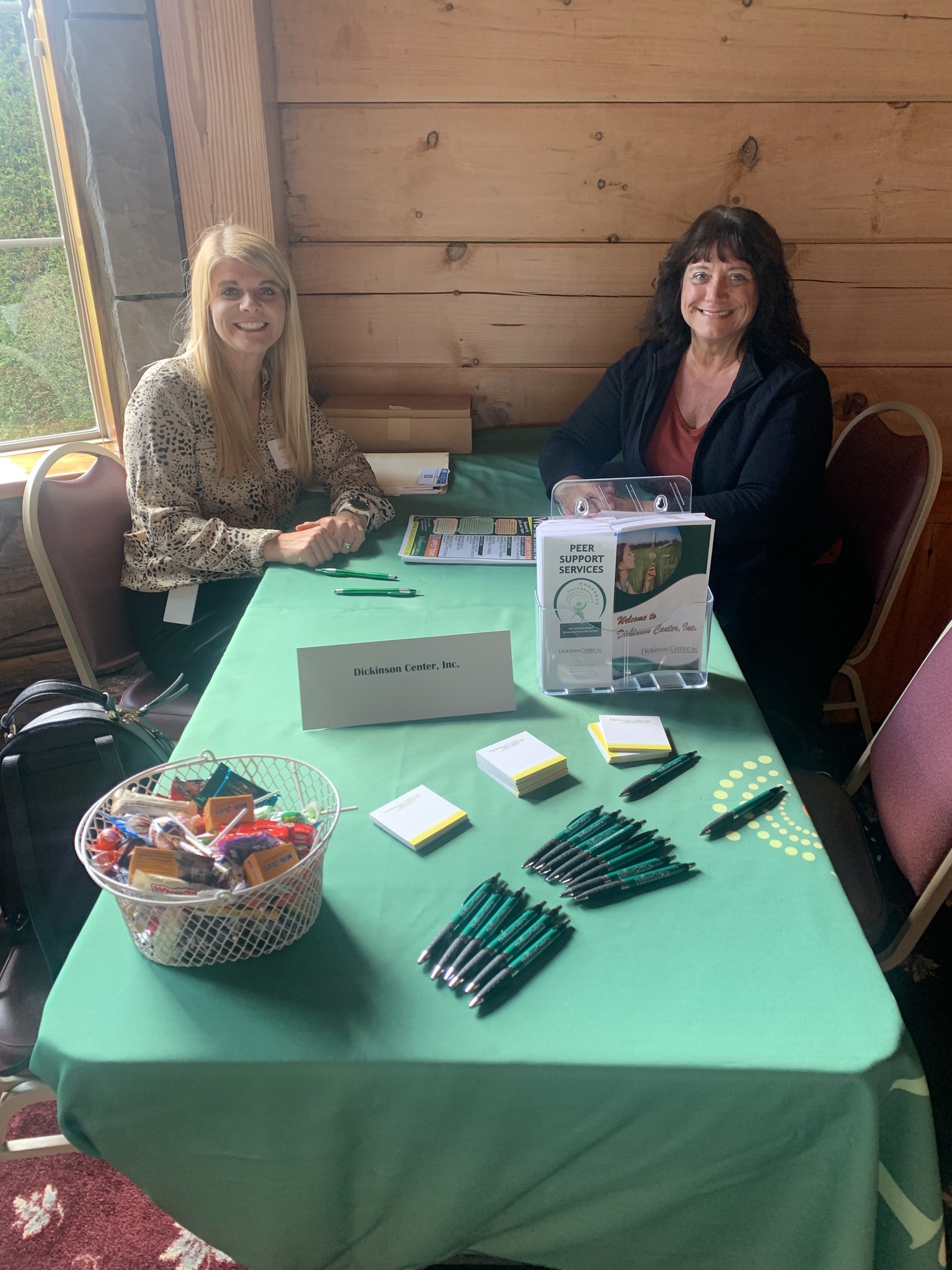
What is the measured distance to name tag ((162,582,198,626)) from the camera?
1.71 m

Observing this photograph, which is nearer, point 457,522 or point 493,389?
point 457,522

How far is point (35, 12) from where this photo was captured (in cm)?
190

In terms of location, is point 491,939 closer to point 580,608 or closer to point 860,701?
point 580,608

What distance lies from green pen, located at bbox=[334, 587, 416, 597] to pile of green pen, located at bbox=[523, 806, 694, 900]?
642mm

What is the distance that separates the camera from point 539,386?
7.88 ft

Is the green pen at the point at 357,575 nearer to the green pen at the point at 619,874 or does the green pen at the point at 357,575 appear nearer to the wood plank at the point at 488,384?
the green pen at the point at 619,874

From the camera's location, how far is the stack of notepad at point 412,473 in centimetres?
198

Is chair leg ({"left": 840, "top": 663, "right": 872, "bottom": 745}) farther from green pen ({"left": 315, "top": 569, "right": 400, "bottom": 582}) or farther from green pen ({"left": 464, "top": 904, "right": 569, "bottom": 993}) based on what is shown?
green pen ({"left": 464, "top": 904, "right": 569, "bottom": 993})

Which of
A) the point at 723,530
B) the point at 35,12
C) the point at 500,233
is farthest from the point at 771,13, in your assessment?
the point at 35,12

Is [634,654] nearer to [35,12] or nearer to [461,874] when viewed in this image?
[461,874]

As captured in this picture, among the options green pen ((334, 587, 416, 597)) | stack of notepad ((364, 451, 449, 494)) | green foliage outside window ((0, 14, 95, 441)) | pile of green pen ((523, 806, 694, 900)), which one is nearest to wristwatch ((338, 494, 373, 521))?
stack of notepad ((364, 451, 449, 494))

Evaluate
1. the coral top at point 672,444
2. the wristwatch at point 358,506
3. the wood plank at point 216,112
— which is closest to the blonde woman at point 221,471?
the wristwatch at point 358,506

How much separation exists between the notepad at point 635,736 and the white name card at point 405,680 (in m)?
0.14

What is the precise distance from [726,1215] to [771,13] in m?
2.32
